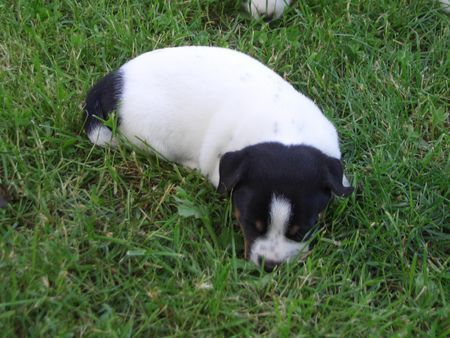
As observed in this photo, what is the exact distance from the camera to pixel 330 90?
16.7 ft

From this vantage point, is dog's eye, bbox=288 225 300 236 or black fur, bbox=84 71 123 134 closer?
dog's eye, bbox=288 225 300 236

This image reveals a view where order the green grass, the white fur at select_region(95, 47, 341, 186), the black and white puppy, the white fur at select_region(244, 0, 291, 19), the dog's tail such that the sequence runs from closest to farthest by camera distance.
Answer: the green grass < the black and white puppy < the white fur at select_region(95, 47, 341, 186) < the dog's tail < the white fur at select_region(244, 0, 291, 19)

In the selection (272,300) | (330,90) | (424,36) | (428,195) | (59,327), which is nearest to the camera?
(59,327)

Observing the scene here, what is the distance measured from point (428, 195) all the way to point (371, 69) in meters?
1.30

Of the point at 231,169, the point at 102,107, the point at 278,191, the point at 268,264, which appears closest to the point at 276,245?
the point at 268,264

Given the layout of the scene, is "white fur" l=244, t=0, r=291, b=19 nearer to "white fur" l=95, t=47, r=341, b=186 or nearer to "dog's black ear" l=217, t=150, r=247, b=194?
"white fur" l=95, t=47, r=341, b=186

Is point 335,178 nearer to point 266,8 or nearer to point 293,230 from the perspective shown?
point 293,230

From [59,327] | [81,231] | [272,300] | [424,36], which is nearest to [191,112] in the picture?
[81,231]

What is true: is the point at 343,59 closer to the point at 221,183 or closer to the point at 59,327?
the point at 221,183

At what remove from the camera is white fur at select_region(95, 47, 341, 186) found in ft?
13.9

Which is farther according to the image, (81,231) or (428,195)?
(428,195)

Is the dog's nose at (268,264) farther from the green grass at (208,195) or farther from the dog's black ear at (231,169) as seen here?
the dog's black ear at (231,169)

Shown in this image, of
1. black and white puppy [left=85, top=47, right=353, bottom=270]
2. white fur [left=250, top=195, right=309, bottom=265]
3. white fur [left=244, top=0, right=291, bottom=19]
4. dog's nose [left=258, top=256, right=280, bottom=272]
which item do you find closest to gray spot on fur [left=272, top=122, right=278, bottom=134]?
black and white puppy [left=85, top=47, right=353, bottom=270]

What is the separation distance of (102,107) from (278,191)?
60.9 inches
